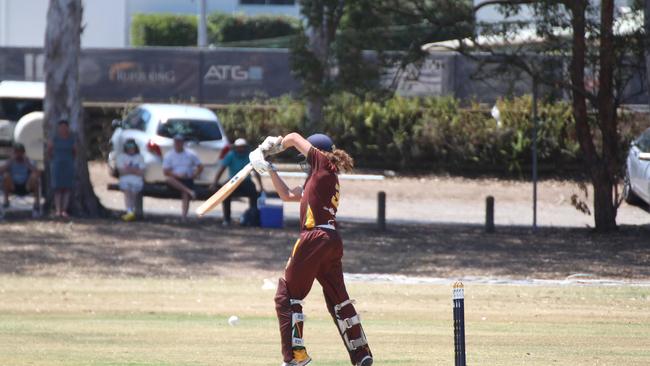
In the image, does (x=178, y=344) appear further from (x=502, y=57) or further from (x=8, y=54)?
(x=8, y=54)

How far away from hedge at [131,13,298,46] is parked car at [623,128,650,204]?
2902 centimetres

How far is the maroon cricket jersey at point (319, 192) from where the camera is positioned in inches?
364

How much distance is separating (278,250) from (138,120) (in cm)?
791

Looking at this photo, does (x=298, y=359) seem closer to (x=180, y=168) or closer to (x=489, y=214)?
(x=489, y=214)

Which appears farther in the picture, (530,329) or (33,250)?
(33,250)

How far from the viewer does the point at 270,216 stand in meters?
22.7

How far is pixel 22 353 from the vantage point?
10859mm

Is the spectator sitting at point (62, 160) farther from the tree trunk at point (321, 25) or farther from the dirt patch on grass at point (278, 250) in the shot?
the tree trunk at point (321, 25)

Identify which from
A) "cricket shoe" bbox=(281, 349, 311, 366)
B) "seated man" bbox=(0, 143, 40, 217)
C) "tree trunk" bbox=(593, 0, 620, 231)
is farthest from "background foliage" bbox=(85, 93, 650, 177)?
"cricket shoe" bbox=(281, 349, 311, 366)

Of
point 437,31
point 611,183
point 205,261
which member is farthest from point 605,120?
point 205,261

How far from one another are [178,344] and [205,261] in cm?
794

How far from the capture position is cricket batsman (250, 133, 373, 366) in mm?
9242

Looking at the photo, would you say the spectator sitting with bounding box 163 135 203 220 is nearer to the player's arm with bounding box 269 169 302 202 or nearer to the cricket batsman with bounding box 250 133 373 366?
the player's arm with bounding box 269 169 302 202

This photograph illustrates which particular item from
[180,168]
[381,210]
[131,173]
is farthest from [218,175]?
[381,210]
